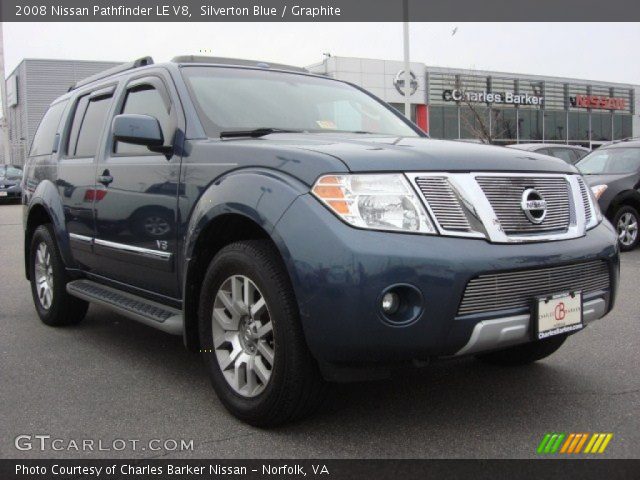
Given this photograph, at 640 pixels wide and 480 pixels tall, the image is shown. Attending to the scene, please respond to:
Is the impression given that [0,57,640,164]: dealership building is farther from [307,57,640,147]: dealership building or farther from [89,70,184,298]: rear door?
[89,70,184,298]: rear door

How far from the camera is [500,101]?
119 ft

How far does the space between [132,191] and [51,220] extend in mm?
1673

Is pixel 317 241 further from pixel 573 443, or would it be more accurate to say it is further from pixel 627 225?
pixel 627 225

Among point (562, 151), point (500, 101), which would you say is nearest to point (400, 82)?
point (500, 101)

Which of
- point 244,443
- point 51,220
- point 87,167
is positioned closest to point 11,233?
point 51,220

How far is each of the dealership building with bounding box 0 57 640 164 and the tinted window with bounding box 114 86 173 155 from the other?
24582 millimetres

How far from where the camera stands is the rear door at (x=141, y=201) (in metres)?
3.84

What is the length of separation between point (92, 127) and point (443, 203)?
3.16 m

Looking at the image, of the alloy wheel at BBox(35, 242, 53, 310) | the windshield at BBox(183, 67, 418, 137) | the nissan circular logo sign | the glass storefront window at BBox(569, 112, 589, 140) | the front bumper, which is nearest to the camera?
the front bumper

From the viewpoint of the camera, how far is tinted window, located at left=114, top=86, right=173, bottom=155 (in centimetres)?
403

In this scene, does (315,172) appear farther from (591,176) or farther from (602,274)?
(591,176)

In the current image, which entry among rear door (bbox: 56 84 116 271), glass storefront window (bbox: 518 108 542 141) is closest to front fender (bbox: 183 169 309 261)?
rear door (bbox: 56 84 116 271)

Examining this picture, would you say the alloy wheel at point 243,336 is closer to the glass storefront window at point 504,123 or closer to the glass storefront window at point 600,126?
the glass storefront window at point 504,123
